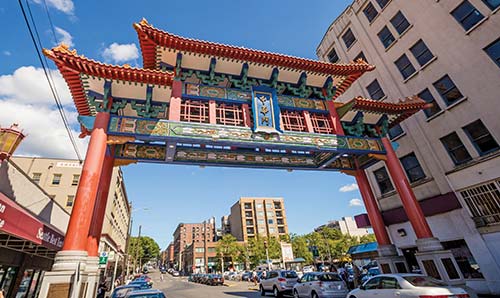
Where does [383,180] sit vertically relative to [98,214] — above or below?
above

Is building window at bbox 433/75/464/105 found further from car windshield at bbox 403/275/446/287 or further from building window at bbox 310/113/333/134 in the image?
car windshield at bbox 403/275/446/287

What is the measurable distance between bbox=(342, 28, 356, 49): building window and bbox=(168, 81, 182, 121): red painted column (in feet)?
60.5

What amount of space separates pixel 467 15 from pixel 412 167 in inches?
381

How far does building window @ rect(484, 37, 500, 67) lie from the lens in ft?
41.7

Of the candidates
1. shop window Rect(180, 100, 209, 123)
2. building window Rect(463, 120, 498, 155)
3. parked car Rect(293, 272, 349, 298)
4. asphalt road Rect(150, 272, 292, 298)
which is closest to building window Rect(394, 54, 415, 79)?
building window Rect(463, 120, 498, 155)

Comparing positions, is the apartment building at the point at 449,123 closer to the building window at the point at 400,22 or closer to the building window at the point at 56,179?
the building window at the point at 400,22

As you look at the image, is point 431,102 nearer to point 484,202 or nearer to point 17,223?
point 484,202

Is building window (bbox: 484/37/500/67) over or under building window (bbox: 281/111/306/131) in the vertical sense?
over

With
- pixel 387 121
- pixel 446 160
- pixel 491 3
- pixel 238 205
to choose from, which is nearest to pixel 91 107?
pixel 387 121

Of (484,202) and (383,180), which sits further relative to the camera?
(383,180)

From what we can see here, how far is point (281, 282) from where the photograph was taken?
1551 cm

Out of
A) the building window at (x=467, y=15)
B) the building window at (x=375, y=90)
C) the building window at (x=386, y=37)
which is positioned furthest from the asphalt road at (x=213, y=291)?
the building window at (x=467, y=15)

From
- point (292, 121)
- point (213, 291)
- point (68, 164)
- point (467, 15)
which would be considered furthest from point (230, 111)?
point (68, 164)

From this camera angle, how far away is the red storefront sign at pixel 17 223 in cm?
638
